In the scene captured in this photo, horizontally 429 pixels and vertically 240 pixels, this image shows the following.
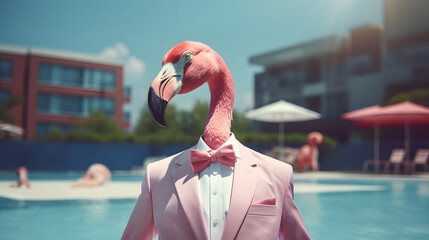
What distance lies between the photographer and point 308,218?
249 inches

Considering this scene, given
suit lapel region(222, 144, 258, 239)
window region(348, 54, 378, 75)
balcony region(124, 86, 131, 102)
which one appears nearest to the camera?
suit lapel region(222, 144, 258, 239)

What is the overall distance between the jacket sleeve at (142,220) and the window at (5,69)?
3856 centimetres

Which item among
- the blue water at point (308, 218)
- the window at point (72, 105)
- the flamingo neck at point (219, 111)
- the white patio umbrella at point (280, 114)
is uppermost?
the window at point (72, 105)

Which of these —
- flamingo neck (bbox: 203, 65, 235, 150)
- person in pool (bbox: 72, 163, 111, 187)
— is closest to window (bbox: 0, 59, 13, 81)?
person in pool (bbox: 72, 163, 111, 187)

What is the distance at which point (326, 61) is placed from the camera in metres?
34.6

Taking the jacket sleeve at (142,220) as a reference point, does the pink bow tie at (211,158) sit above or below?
above

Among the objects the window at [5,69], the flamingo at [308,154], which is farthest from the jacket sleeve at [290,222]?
the window at [5,69]

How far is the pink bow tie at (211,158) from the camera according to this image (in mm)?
1505

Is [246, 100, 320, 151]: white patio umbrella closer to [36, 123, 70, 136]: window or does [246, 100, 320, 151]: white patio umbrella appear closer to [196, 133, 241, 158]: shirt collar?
[196, 133, 241, 158]: shirt collar

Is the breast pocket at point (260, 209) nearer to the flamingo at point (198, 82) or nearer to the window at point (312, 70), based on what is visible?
the flamingo at point (198, 82)

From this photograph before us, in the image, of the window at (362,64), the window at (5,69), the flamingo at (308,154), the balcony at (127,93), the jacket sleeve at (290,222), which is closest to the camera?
the jacket sleeve at (290,222)

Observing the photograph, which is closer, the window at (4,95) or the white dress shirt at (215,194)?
the white dress shirt at (215,194)

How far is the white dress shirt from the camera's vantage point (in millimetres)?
1477

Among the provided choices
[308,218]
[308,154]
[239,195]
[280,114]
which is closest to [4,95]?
[280,114]
